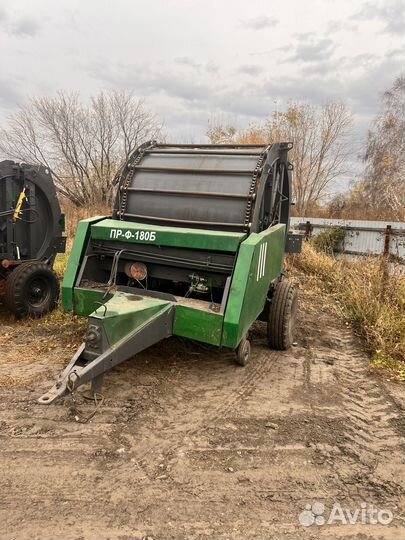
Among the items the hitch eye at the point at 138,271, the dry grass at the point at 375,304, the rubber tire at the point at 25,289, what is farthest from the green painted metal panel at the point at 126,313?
the dry grass at the point at 375,304

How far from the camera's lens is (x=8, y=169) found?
605 cm

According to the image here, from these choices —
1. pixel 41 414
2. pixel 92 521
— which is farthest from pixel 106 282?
pixel 92 521

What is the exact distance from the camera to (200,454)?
3020 millimetres

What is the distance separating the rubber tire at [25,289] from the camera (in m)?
5.69

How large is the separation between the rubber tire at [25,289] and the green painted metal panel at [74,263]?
4.85 ft

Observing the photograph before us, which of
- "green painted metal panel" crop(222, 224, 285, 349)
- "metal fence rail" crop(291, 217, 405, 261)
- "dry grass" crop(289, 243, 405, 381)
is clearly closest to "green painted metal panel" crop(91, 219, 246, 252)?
"green painted metal panel" crop(222, 224, 285, 349)

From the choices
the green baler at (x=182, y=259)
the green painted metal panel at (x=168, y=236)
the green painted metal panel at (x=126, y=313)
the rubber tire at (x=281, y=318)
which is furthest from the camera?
the rubber tire at (x=281, y=318)

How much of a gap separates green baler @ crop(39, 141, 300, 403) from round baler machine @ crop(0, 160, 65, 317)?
158 cm

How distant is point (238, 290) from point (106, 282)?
163cm

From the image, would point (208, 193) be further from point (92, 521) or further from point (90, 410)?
point (92, 521)

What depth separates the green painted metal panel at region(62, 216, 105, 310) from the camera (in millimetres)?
4434

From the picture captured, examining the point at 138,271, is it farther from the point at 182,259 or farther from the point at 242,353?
the point at 242,353

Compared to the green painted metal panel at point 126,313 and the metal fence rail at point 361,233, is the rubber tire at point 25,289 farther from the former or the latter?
the metal fence rail at point 361,233

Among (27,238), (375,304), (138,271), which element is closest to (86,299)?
(138,271)
